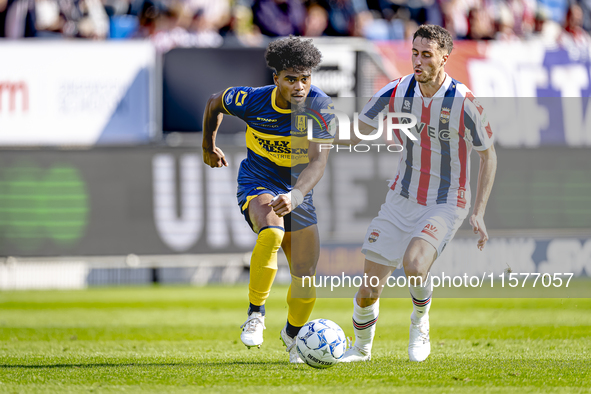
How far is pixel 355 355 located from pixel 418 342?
50 centimetres

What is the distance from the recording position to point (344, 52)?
12.5 metres

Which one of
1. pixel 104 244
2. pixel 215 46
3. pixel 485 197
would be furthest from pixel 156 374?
pixel 215 46

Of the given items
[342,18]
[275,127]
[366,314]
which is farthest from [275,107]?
[342,18]

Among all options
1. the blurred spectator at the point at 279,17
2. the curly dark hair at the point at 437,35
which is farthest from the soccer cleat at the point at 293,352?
the blurred spectator at the point at 279,17

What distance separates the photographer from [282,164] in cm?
631

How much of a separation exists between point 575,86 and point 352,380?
9566 mm

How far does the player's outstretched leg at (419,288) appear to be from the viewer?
5.70 metres

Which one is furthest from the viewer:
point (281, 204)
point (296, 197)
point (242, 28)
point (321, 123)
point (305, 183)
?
point (242, 28)

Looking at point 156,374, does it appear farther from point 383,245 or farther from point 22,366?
point 383,245

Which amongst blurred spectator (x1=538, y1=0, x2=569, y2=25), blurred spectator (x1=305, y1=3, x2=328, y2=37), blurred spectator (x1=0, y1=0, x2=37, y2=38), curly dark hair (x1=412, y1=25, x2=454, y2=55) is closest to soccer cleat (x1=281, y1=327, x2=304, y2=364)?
curly dark hair (x1=412, y1=25, x2=454, y2=55)

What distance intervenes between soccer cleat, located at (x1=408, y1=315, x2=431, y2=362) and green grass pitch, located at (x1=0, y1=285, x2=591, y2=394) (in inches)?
3.4

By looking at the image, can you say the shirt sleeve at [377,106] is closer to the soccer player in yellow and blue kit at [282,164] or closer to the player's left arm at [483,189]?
the soccer player in yellow and blue kit at [282,164]

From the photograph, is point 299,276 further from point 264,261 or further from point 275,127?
point 275,127

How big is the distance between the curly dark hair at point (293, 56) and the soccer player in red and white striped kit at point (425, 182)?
70 cm
